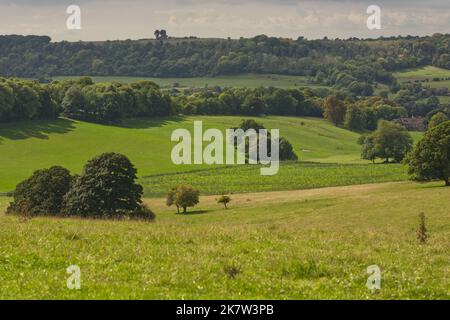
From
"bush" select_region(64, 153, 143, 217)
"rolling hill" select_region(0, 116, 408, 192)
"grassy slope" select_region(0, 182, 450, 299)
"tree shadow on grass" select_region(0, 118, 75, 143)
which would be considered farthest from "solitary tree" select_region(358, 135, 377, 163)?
"grassy slope" select_region(0, 182, 450, 299)

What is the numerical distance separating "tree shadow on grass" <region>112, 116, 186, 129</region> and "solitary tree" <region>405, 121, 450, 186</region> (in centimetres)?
9820

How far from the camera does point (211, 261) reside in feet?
62.1

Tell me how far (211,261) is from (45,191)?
5386 centimetres

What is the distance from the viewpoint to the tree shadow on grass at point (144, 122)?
17925 centimetres

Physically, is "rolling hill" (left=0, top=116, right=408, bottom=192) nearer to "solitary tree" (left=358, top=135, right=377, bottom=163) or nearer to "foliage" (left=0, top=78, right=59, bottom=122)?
"solitary tree" (left=358, top=135, right=377, bottom=163)

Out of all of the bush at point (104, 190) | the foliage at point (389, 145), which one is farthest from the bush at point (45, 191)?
the foliage at point (389, 145)

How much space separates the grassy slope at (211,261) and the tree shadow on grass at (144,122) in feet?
500

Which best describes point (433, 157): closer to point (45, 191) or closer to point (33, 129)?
point (45, 191)

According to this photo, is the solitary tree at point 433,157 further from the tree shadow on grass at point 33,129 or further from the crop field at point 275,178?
the tree shadow on grass at point 33,129

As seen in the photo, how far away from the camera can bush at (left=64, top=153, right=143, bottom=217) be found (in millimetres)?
67062

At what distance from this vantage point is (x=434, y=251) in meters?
21.8

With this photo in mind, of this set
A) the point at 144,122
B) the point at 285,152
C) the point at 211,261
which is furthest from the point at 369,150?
the point at 211,261
